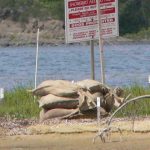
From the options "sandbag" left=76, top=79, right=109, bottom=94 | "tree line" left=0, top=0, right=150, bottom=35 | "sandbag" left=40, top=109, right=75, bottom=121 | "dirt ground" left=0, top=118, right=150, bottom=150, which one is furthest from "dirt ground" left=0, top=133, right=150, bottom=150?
"tree line" left=0, top=0, right=150, bottom=35

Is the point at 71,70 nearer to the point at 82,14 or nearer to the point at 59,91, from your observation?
the point at 82,14

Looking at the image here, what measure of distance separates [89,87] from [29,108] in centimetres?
171

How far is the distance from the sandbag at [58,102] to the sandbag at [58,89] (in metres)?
0.07

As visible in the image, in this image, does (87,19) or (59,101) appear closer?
(59,101)

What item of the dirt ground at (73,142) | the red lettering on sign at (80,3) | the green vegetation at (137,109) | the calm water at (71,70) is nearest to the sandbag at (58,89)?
the green vegetation at (137,109)

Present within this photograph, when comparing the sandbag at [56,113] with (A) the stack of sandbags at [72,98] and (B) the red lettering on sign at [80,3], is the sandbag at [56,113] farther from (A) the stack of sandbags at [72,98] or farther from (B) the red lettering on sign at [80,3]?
(B) the red lettering on sign at [80,3]

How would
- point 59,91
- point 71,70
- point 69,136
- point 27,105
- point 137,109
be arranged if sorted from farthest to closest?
point 71,70, point 27,105, point 137,109, point 59,91, point 69,136

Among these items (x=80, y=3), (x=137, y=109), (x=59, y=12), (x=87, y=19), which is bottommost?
(x=137, y=109)

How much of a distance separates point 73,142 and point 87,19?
4.88 metres

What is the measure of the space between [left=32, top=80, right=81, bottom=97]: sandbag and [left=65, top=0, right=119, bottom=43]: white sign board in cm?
207

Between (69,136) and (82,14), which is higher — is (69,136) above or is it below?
below

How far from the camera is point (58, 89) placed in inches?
620

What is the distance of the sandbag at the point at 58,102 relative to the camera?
15.5 metres

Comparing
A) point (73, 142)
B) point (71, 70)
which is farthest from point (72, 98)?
point (71, 70)
